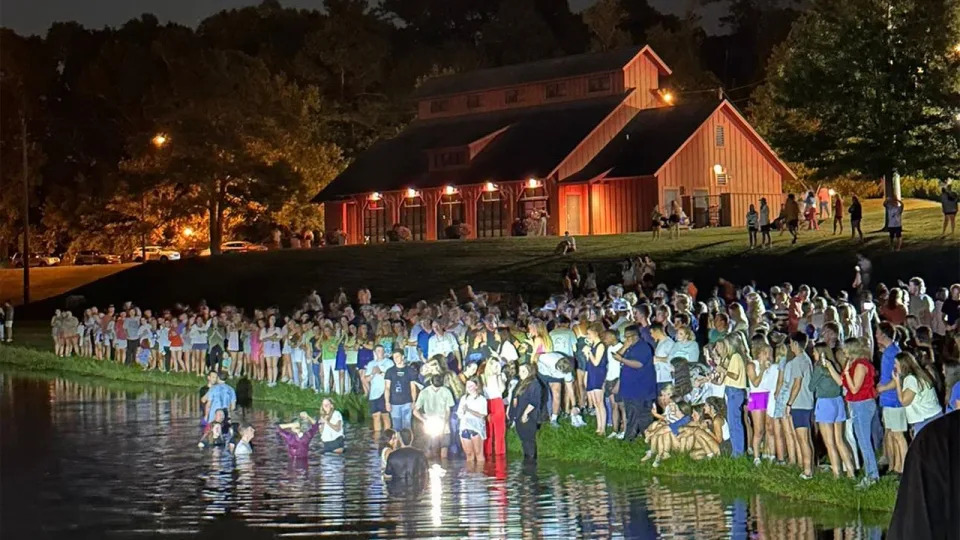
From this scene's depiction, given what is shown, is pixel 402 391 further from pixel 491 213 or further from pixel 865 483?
pixel 491 213

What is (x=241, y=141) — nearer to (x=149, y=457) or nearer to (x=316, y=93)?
(x=316, y=93)

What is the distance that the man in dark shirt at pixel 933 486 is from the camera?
3801 millimetres

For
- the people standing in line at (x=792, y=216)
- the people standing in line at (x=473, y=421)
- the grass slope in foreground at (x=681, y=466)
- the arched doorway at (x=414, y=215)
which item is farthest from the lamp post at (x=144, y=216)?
the people standing in line at (x=473, y=421)

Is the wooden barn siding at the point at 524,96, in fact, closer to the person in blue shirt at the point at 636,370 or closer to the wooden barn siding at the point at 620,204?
the wooden barn siding at the point at 620,204

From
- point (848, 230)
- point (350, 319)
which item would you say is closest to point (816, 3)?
point (848, 230)

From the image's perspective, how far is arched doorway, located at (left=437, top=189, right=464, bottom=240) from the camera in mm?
65375

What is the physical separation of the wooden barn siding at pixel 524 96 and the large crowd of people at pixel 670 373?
37.7m

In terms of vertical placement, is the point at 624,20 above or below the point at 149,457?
above

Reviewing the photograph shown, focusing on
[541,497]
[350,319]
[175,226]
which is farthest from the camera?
[175,226]

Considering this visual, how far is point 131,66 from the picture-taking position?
92.8 meters

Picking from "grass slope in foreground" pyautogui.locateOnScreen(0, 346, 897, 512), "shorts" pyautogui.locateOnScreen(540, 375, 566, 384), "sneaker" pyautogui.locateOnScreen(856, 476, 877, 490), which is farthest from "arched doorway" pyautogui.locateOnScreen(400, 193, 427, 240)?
"sneaker" pyautogui.locateOnScreen(856, 476, 877, 490)

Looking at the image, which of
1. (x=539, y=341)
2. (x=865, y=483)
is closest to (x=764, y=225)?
(x=539, y=341)

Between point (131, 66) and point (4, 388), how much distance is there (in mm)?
59603

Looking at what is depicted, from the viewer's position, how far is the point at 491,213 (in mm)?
64125
